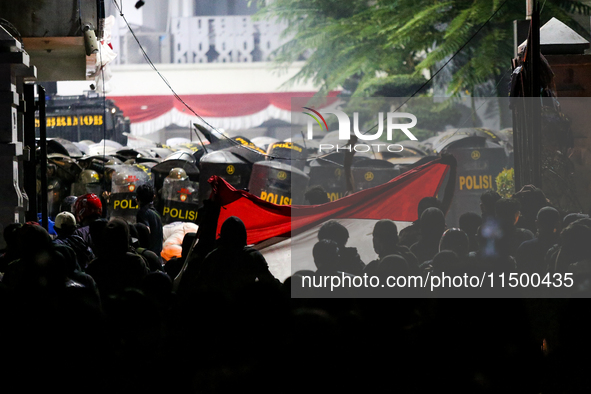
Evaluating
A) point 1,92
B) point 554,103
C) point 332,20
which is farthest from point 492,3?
point 1,92

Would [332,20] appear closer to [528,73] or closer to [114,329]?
[528,73]

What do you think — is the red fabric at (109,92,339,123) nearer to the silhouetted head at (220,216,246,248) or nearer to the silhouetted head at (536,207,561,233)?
the silhouetted head at (536,207,561,233)

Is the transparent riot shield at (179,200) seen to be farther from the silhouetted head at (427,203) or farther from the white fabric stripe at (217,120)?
the white fabric stripe at (217,120)

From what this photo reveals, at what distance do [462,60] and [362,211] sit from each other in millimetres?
12851

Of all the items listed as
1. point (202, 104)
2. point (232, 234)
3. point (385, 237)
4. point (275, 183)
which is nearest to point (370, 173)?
point (275, 183)

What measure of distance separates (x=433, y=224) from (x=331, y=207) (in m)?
1.32

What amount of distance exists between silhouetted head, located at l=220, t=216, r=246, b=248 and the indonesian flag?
1615mm

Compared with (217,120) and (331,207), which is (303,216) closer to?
(331,207)

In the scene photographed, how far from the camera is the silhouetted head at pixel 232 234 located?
369cm

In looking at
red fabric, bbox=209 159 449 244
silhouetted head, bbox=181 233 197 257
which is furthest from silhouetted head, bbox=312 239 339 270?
red fabric, bbox=209 159 449 244

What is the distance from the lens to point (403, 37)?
1588 cm

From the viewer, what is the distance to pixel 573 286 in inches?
147

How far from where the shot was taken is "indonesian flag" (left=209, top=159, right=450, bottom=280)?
18.0 ft

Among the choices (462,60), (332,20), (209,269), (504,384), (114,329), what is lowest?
(504,384)
